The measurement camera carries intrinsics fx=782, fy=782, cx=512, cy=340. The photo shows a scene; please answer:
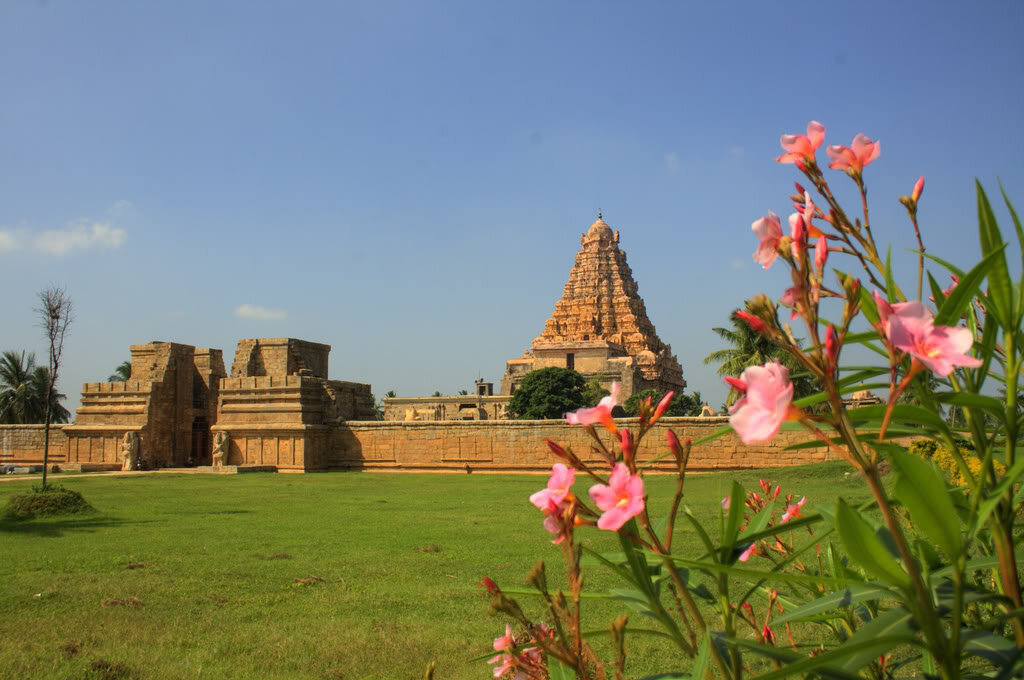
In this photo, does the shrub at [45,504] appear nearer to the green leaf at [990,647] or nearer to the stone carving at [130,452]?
the green leaf at [990,647]

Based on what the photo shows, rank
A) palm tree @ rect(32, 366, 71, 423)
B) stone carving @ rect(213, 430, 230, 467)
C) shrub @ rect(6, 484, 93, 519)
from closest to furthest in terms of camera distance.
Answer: shrub @ rect(6, 484, 93, 519)
stone carving @ rect(213, 430, 230, 467)
palm tree @ rect(32, 366, 71, 423)

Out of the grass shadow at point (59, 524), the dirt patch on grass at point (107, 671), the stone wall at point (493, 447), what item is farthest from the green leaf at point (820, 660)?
the stone wall at point (493, 447)

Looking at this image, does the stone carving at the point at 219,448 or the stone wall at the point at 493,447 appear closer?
the stone wall at the point at 493,447

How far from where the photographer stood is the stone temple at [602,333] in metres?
55.7

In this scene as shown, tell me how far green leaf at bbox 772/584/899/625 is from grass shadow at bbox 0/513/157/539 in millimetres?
8868

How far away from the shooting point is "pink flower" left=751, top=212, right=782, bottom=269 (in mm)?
1167

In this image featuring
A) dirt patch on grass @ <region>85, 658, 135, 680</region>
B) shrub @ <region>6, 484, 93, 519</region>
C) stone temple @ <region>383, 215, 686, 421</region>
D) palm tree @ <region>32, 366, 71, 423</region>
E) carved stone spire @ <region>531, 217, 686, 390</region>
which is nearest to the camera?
dirt patch on grass @ <region>85, 658, 135, 680</region>

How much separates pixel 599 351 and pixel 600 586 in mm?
51682

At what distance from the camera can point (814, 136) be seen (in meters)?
1.28

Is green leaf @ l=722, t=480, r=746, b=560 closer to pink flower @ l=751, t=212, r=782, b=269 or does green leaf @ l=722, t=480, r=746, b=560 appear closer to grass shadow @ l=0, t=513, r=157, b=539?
pink flower @ l=751, t=212, r=782, b=269

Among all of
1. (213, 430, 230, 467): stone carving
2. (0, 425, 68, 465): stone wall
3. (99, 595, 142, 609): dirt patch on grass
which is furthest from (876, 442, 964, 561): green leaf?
(0, 425, 68, 465): stone wall

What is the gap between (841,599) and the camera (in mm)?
1098

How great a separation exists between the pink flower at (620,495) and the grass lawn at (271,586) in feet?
4.17

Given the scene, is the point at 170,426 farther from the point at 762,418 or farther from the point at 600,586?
the point at 762,418
